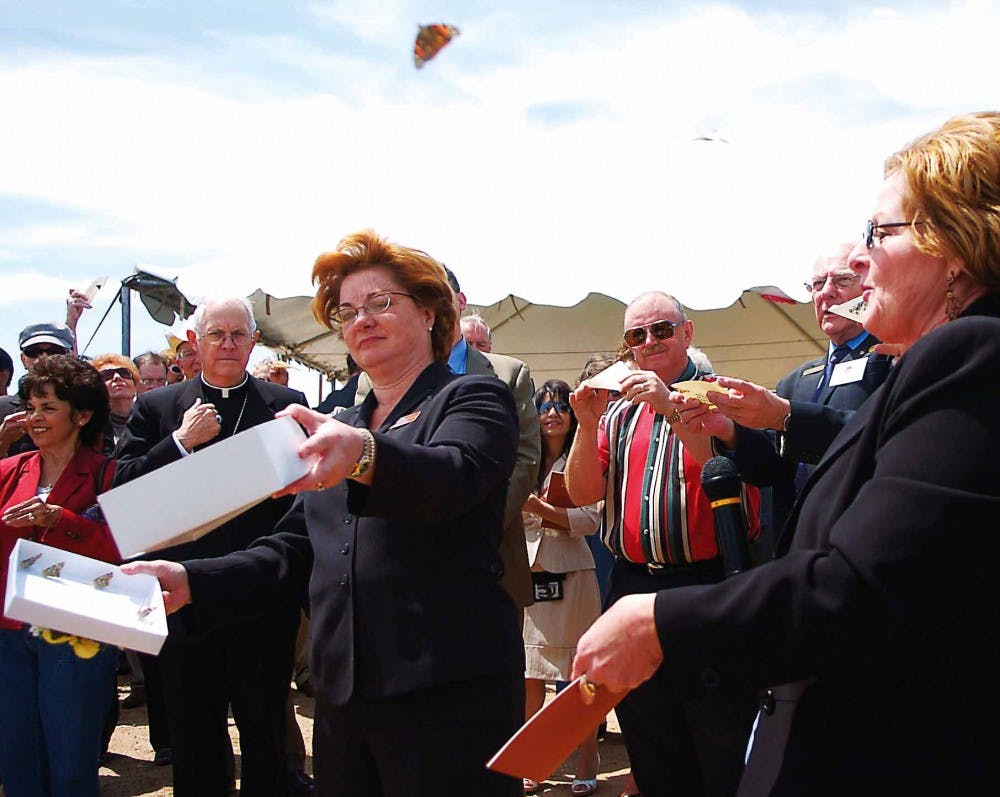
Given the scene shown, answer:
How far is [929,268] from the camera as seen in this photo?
1689mm

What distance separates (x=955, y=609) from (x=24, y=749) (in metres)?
3.82

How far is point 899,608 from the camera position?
1443mm

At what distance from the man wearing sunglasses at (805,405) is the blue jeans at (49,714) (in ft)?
8.59

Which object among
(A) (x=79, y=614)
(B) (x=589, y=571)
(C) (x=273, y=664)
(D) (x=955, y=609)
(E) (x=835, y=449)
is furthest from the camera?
(B) (x=589, y=571)

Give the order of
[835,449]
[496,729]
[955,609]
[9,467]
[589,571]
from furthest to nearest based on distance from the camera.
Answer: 1. [589,571]
2. [9,467]
3. [496,729]
4. [835,449]
5. [955,609]

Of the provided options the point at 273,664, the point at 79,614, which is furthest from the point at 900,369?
the point at 273,664

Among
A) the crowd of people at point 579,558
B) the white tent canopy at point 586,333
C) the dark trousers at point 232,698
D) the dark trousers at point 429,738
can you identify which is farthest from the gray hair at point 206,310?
the white tent canopy at point 586,333

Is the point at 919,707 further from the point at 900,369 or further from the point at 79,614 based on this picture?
the point at 79,614

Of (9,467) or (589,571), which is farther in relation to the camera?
(589,571)

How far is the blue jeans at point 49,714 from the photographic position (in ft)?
13.4

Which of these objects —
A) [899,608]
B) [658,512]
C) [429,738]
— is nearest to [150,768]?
[658,512]

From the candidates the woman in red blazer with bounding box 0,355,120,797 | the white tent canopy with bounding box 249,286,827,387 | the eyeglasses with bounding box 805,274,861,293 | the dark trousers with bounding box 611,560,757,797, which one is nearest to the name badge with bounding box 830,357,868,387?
the eyeglasses with bounding box 805,274,861,293

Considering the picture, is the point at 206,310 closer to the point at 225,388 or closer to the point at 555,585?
the point at 225,388

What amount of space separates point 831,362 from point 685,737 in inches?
61.8
